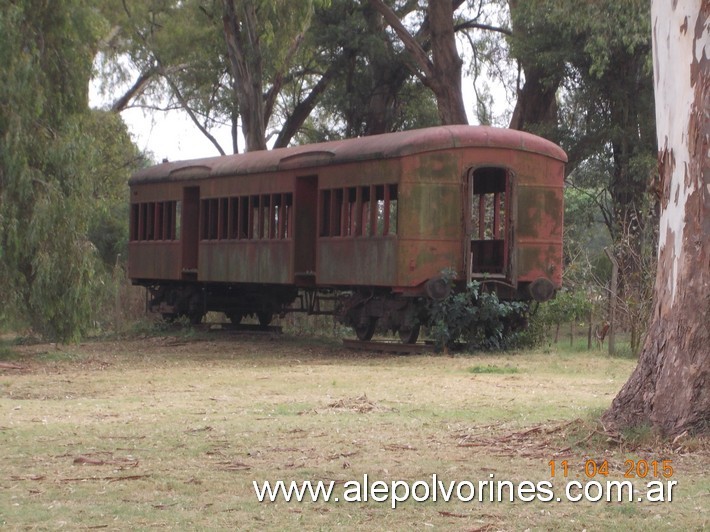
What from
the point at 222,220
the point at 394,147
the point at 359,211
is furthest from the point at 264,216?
the point at 394,147

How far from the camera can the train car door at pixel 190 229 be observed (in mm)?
24516

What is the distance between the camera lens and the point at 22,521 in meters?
6.95

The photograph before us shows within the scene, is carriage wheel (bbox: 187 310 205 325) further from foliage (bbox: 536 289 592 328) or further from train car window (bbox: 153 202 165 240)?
foliage (bbox: 536 289 592 328)

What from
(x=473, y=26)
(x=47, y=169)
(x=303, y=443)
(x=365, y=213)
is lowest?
(x=303, y=443)

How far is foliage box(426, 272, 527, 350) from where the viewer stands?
1898 cm

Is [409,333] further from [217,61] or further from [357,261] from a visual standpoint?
[217,61]

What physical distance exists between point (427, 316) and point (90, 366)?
5305mm

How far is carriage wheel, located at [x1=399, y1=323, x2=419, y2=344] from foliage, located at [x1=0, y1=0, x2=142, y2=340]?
4.81 metres

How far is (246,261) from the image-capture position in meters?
22.3

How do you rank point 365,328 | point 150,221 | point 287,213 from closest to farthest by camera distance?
1. point 365,328
2. point 287,213
3. point 150,221

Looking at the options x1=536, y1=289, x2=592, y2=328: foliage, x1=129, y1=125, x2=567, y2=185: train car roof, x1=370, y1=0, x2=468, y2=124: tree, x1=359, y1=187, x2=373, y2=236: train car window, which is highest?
x1=370, y1=0, x2=468, y2=124: tree

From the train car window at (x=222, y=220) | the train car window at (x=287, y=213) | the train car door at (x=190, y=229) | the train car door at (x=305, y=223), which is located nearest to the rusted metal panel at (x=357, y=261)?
the train car door at (x=305, y=223)

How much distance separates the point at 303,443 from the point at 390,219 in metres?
9.72
